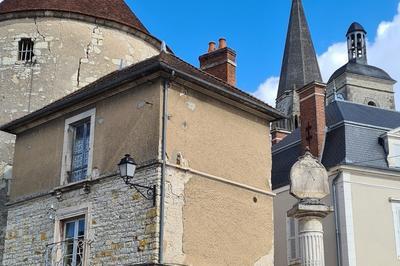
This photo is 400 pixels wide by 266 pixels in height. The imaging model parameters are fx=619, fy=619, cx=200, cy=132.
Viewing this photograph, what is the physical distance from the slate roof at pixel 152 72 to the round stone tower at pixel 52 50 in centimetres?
239

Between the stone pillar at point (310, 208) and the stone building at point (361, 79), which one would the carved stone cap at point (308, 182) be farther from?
the stone building at point (361, 79)

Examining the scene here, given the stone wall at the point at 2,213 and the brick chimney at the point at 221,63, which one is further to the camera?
the stone wall at the point at 2,213

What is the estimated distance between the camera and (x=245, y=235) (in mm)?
12031

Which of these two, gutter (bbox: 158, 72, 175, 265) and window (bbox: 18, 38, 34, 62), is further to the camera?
window (bbox: 18, 38, 34, 62)

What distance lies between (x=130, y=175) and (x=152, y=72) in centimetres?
207

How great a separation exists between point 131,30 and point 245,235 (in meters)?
7.93

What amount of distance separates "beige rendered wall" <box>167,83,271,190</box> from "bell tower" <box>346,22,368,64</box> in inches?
1738

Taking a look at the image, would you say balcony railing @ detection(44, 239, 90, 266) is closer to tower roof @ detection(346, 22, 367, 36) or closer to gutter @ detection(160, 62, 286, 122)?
gutter @ detection(160, 62, 286, 122)

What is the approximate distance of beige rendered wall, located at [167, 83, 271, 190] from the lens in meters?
11.4

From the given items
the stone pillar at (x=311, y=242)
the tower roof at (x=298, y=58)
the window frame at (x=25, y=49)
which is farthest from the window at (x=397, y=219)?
the tower roof at (x=298, y=58)

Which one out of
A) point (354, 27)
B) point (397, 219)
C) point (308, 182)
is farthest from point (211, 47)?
point (354, 27)

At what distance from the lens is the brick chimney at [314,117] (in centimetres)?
1711

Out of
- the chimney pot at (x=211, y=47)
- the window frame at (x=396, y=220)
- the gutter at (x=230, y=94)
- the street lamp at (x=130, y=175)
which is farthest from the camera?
the chimney pot at (x=211, y=47)

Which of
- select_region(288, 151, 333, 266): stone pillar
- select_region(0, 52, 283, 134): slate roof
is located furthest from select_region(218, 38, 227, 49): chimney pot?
select_region(288, 151, 333, 266): stone pillar
